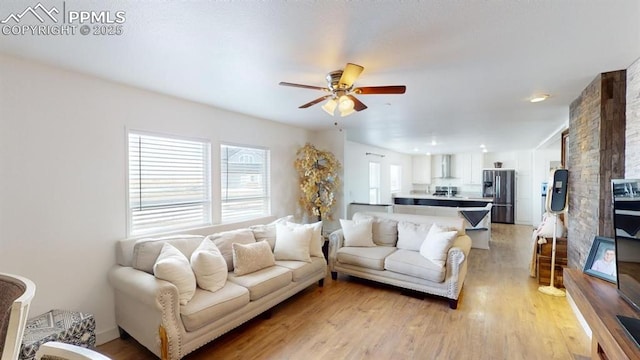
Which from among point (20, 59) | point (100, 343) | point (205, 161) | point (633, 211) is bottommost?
point (100, 343)

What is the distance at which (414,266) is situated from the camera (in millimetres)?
3314

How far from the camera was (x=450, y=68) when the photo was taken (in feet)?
7.74

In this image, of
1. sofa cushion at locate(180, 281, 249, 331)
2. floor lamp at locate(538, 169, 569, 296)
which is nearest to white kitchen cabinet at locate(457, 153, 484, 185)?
floor lamp at locate(538, 169, 569, 296)

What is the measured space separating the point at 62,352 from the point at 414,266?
3147mm

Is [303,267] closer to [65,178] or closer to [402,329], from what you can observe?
[402,329]

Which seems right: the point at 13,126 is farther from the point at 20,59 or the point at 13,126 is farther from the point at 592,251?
the point at 592,251

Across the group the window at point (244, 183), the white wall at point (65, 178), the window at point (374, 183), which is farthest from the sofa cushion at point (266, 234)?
the window at point (374, 183)

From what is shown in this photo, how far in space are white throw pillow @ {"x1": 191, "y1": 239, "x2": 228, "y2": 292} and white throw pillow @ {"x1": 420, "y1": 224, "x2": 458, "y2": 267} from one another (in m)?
2.33

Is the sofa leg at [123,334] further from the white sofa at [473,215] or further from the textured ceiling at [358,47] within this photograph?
the white sofa at [473,215]

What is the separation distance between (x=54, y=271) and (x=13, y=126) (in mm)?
1190

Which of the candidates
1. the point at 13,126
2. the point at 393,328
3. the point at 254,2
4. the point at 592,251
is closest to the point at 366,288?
the point at 393,328

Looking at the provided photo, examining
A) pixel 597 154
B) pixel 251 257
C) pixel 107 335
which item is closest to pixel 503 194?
pixel 597 154

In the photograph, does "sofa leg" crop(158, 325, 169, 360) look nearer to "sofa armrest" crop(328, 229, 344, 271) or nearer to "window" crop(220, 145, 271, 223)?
"window" crop(220, 145, 271, 223)

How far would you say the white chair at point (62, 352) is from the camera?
818mm
